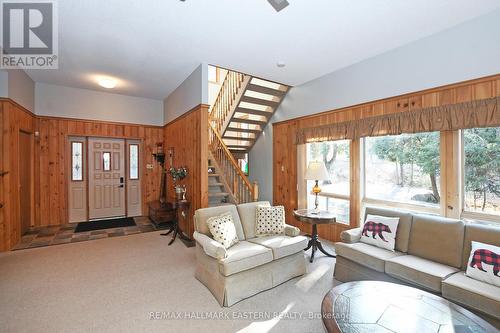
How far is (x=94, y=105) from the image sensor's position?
19.3ft

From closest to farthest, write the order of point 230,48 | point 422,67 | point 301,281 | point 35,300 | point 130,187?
point 35,300
point 301,281
point 422,67
point 230,48
point 130,187

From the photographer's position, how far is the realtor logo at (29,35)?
2732mm

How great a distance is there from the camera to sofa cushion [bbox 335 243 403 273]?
103 inches

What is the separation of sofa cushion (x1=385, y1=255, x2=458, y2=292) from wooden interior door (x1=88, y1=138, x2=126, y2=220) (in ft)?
20.3

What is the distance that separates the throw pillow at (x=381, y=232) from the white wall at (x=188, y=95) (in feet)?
10.7

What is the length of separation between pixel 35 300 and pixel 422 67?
5.52m

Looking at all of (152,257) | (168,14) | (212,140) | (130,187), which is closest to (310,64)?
(168,14)

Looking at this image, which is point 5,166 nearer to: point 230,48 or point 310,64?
point 230,48

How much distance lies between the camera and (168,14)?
2.76 m

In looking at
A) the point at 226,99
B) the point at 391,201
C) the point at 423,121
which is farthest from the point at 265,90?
the point at 391,201

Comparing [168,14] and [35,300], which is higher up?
[168,14]

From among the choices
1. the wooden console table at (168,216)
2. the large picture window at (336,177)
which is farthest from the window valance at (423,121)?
the wooden console table at (168,216)

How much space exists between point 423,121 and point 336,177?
1749 mm

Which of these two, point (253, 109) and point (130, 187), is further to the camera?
point (130, 187)
